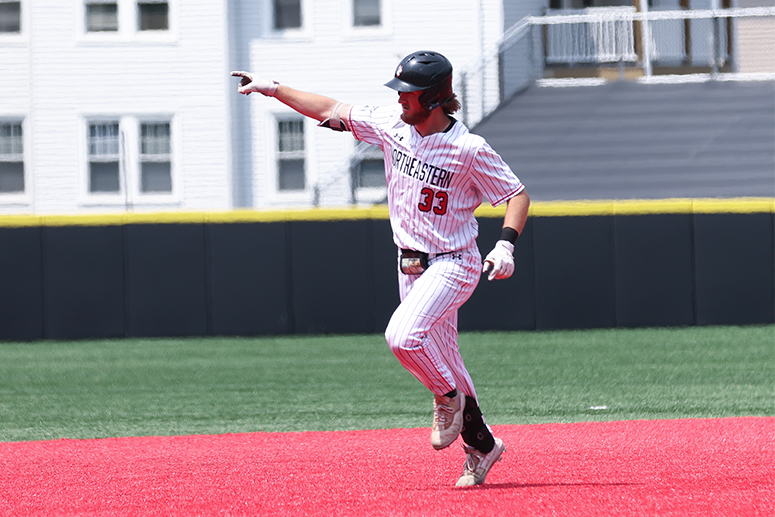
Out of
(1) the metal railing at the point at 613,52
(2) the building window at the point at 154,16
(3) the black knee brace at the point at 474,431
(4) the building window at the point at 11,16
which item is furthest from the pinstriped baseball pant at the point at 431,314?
(4) the building window at the point at 11,16

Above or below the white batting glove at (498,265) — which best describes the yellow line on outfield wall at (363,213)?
above

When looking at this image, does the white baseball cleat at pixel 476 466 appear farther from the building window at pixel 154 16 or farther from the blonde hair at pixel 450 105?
the building window at pixel 154 16

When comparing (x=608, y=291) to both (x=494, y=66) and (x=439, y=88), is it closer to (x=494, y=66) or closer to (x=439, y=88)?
(x=494, y=66)

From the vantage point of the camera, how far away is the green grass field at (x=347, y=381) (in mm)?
7262

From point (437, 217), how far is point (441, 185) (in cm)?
15

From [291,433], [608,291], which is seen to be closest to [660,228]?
[608,291]

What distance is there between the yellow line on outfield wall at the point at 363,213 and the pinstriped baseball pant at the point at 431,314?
8.44m

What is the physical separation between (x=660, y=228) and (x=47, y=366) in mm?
7916

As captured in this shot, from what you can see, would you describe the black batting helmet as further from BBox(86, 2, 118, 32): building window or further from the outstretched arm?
BBox(86, 2, 118, 32): building window

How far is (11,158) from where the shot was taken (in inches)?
736

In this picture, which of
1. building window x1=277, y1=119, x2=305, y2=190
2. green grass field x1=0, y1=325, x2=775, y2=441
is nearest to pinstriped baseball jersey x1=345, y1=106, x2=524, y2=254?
green grass field x1=0, y1=325, x2=775, y2=441

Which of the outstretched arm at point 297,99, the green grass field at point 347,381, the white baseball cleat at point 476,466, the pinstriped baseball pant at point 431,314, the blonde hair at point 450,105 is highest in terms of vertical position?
the outstretched arm at point 297,99

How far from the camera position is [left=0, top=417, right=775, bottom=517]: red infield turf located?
4.08 meters

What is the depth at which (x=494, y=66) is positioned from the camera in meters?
18.3
